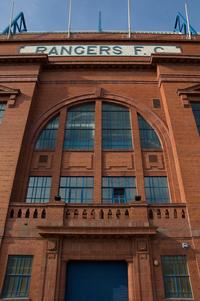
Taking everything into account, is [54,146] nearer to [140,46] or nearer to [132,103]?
[132,103]

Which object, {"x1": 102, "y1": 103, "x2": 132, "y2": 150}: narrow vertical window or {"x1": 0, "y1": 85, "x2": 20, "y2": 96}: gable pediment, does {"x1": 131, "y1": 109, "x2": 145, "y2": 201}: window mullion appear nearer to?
{"x1": 102, "y1": 103, "x2": 132, "y2": 150}: narrow vertical window

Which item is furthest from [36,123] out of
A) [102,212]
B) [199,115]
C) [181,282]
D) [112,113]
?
[181,282]

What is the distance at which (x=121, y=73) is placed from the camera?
21.1 m

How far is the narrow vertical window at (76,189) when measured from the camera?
15914 millimetres

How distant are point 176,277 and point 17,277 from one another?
23.7 feet

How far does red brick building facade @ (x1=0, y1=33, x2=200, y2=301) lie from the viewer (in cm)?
1307

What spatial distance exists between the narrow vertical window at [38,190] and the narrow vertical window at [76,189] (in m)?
0.81

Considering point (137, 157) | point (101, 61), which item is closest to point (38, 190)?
point (137, 157)

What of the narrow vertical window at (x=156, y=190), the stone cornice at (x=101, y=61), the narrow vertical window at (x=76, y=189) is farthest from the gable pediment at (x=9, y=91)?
the narrow vertical window at (x=156, y=190)

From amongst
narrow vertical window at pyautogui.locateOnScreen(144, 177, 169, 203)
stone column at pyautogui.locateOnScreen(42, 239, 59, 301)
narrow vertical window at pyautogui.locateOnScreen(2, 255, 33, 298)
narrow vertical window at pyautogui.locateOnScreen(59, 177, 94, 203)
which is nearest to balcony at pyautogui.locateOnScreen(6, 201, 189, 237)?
stone column at pyautogui.locateOnScreen(42, 239, 59, 301)

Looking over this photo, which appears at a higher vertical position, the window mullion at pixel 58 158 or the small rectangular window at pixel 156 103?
the small rectangular window at pixel 156 103

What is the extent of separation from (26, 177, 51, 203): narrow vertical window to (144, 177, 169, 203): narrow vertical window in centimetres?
567

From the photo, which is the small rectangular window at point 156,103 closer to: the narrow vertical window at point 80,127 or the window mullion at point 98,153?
the window mullion at point 98,153

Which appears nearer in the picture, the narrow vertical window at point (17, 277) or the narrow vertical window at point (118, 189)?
the narrow vertical window at point (17, 277)
